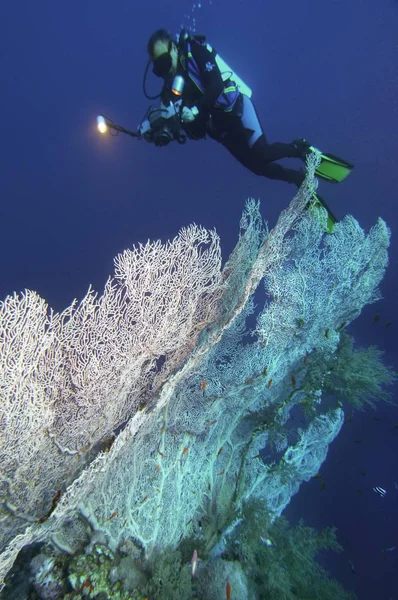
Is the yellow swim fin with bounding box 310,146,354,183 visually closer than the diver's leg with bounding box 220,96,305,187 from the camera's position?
Yes

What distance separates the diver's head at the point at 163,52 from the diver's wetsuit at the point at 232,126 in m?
0.20

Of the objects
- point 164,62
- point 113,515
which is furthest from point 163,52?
point 113,515

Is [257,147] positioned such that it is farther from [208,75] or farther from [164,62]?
[164,62]

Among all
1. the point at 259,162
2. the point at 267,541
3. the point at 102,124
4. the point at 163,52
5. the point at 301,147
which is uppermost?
the point at 163,52

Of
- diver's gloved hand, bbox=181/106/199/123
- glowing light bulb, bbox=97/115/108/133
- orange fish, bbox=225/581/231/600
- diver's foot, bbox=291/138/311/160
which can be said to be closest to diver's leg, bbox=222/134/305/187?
diver's foot, bbox=291/138/311/160

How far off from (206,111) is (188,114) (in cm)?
56

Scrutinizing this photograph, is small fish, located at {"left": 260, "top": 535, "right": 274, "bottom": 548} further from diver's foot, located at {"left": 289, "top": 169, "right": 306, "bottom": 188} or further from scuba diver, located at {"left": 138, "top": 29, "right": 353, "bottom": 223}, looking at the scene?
diver's foot, located at {"left": 289, "top": 169, "right": 306, "bottom": 188}

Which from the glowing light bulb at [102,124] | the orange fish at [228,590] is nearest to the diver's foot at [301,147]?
the glowing light bulb at [102,124]

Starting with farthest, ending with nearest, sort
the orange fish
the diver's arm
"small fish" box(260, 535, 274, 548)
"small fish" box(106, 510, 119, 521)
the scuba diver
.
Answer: the diver's arm < the scuba diver < "small fish" box(260, 535, 274, 548) < "small fish" box(106, 510, 119, 521) < the orange fish

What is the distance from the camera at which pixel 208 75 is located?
16.8ft

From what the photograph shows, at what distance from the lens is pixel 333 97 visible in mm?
18234

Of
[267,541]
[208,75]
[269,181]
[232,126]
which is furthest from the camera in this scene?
[269,181]

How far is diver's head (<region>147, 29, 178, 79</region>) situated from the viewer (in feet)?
16.2

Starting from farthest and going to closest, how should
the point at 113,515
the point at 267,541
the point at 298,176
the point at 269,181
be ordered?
the point at 269,181
the point at 298,176
the point at 267,541
the point at 113,515
